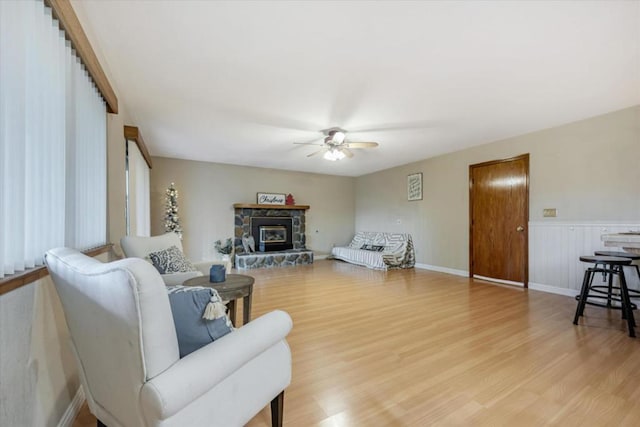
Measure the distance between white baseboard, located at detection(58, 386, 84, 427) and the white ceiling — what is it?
2377mm

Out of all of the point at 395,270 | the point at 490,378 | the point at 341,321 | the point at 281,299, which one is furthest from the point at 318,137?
the point at 490,378

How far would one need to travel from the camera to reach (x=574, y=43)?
2.14 metres

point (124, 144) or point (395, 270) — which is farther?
point (395, 270)

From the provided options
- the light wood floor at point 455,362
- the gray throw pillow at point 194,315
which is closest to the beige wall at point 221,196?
the light wood floor at point 455,362

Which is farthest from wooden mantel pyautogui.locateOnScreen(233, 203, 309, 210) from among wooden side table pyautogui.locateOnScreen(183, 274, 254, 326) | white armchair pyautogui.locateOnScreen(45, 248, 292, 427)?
white armchair pyautogui.locateOnScreen(45, 248, 292, 427)

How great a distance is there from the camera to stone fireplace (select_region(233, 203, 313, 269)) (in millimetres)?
6368

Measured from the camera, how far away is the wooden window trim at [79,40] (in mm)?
1506

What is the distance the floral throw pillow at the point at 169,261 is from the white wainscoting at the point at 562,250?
4.85m

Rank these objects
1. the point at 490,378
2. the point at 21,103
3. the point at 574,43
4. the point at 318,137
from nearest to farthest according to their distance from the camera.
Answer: the point at 21,103, the point at 490,378, the point at 574,43, the point at 318,137

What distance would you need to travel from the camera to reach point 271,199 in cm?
706

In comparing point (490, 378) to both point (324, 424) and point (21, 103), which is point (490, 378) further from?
point (21, 103)

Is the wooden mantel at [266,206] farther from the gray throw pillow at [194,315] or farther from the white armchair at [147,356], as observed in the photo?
the gray throw pillow at [194,315]

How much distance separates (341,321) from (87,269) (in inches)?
96.5

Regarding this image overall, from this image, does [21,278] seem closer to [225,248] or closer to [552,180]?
[225,248]
